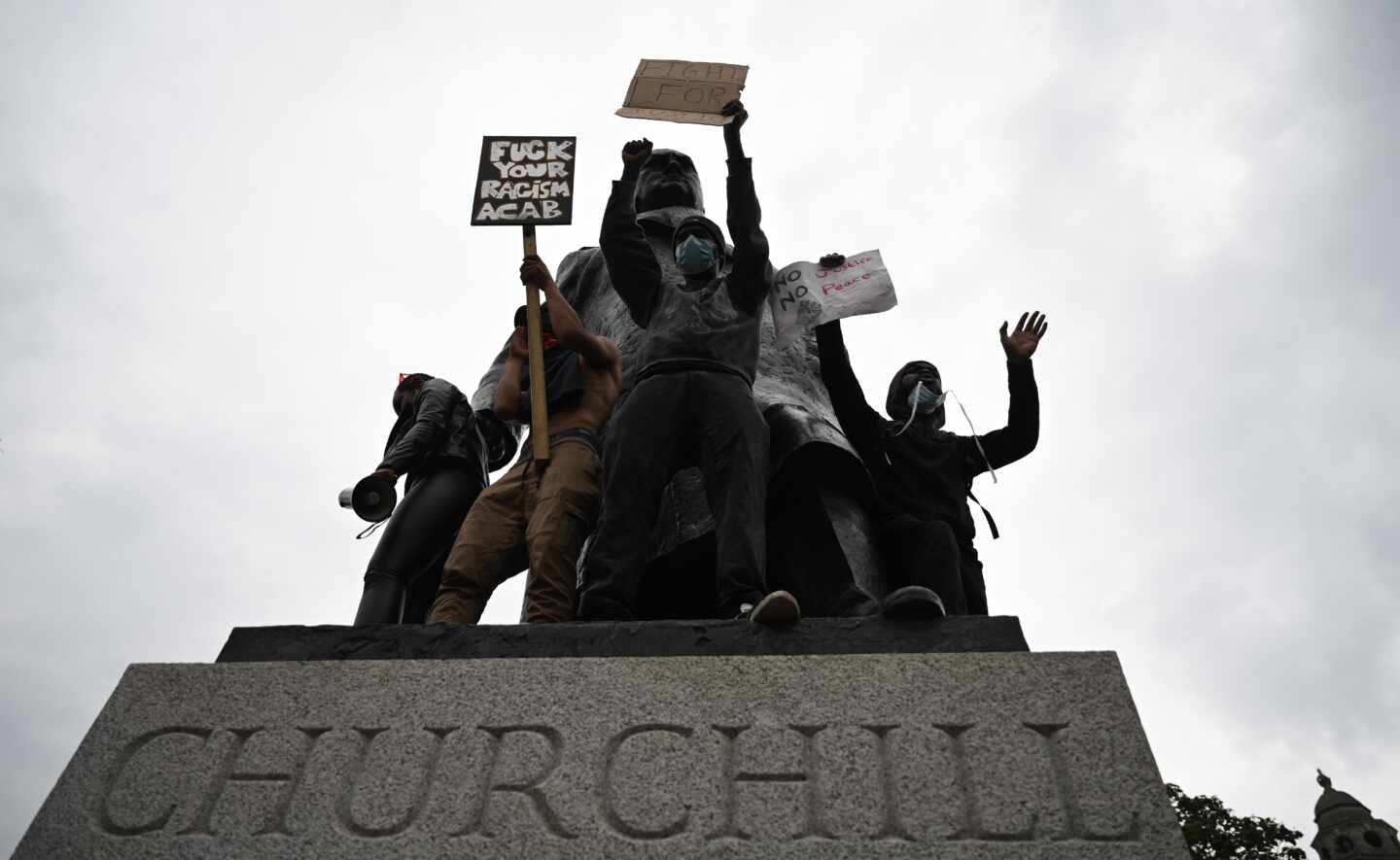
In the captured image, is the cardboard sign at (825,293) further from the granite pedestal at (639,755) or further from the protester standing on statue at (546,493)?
the granite pedestal at (639,755)

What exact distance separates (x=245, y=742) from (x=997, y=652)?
2.40m

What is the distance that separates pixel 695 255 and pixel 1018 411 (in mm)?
1964

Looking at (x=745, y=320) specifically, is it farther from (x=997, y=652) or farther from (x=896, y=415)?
(x=997, y=652)

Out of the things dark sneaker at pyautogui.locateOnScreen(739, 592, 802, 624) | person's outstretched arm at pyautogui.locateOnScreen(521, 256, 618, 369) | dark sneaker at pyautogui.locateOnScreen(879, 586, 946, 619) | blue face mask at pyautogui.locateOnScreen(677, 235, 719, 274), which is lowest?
dark sneaker at pyautogui.locateOnScreen(739, 592, 802, 624)

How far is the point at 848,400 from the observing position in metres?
5.92

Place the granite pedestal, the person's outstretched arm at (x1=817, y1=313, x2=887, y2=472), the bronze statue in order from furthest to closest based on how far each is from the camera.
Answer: the person's outstretched arm at (x1=817, y1=313, x2=887, y2=472), the bronze statue, the granite pedestal

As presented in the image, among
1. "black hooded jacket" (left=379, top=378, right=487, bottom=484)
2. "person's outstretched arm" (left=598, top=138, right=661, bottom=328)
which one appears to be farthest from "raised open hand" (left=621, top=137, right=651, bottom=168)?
"black hooded jacket" (left=379, top=378, right=487, bottom=484)

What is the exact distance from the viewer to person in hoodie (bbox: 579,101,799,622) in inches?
161

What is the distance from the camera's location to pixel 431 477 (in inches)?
227

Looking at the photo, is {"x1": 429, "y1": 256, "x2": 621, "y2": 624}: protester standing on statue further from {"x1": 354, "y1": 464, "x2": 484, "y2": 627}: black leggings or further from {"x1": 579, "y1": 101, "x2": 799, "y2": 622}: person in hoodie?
{"x1": 354, "y1": 464, "x2": 484, "y2": 627}: black leggings

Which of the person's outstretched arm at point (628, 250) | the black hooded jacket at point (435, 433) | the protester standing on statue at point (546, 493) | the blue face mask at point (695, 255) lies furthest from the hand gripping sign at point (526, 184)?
the black hooded jacket at point (435, 433)

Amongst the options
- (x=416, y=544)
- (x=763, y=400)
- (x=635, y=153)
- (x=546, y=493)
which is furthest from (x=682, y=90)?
(x=416, y=544)

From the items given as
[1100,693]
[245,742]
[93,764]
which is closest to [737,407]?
[1100,693]

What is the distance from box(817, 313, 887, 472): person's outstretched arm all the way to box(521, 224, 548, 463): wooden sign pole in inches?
66.4
